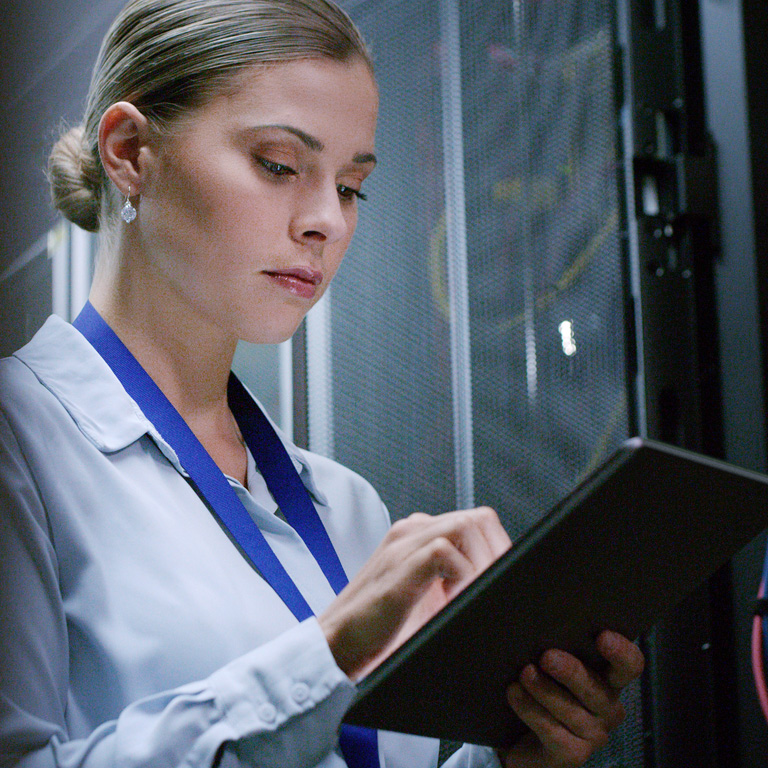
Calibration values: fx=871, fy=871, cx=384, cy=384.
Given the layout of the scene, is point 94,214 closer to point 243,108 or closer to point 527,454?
point 243,108

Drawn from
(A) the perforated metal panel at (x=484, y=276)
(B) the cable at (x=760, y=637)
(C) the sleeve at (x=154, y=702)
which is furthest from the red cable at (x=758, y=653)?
(C) the sleeve at (x=154, y=702)

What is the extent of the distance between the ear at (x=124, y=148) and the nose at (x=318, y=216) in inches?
7.4

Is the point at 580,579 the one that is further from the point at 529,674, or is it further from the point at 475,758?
the point at 475,758

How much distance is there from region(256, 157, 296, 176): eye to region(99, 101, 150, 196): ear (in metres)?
0.14

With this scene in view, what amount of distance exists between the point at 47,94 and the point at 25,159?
0.10m

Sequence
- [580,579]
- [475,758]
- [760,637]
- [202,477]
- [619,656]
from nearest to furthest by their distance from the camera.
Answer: [580,579], [619,656], [202,477], [475,758], [760,637]

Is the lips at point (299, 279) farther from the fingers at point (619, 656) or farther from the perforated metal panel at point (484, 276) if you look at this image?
the fingers at point (619, 656)

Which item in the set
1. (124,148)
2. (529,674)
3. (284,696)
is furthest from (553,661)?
(124,148)

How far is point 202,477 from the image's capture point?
38.9 inches

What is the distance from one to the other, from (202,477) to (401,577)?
307 millimetres

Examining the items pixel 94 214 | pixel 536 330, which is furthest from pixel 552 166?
pixel 94 214

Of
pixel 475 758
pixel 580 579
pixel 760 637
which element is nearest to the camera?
pixel 580 579

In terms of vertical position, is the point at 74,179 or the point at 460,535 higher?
the point at 74,179

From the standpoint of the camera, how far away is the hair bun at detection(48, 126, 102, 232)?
1080 mm
